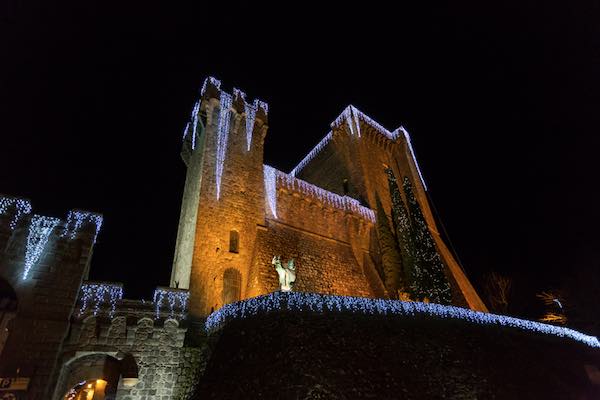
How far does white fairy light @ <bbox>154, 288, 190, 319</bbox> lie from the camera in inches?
420

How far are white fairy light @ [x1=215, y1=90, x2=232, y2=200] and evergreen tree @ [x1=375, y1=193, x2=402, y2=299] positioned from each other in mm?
9515

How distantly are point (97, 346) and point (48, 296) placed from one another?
1.92 meters

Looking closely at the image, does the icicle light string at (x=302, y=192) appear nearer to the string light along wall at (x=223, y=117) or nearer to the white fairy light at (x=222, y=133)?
the string light along wall at (x=223, y=117)

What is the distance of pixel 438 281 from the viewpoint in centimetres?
1722

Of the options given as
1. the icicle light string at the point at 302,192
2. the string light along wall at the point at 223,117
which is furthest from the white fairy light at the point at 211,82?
the icicle light string at the point at 302,192

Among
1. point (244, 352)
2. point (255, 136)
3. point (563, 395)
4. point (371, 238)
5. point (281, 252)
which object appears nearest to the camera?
point (244, 352)

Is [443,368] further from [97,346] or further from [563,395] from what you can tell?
[97,346]

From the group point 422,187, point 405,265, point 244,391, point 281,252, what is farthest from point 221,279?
point 422,187

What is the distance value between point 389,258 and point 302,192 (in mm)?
6143

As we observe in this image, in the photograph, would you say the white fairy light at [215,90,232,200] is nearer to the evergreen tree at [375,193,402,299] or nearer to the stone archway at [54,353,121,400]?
the stone archway at [54,353,121,400]

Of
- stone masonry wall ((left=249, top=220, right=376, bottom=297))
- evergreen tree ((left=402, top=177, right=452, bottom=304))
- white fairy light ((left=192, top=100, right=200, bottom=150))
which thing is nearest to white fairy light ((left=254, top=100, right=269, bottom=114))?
white fairy light ((left=192, top=100, right=200, bottom=150))

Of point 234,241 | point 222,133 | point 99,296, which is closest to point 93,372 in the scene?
point 99,296

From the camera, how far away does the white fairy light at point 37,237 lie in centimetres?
977

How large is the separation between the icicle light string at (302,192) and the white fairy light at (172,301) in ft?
25.9
